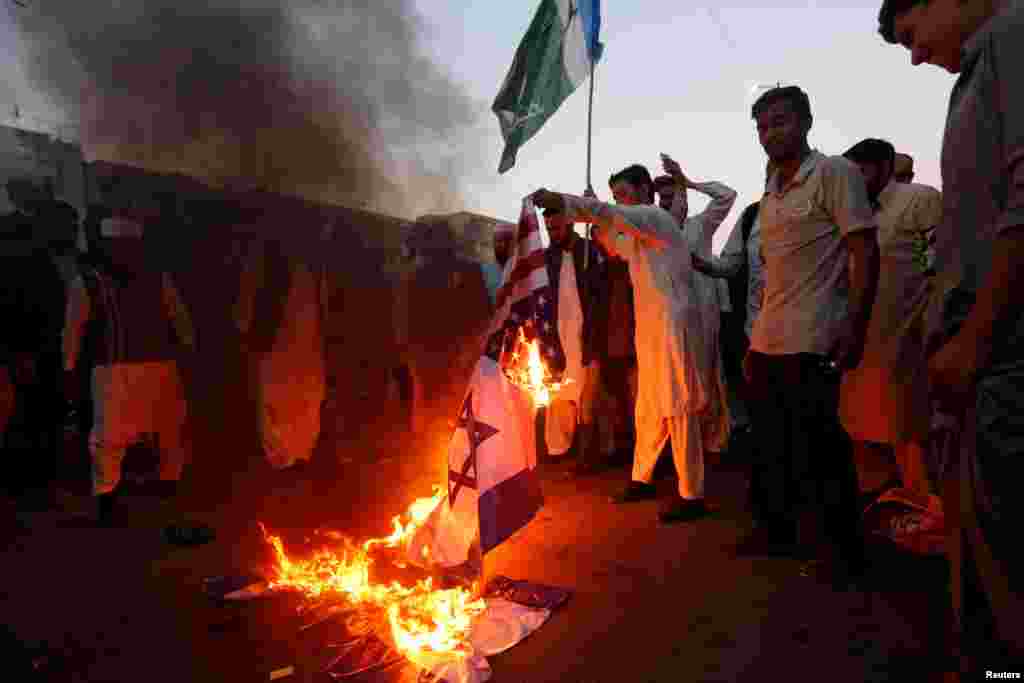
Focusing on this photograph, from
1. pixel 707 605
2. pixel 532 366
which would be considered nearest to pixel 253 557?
pixel 532 366

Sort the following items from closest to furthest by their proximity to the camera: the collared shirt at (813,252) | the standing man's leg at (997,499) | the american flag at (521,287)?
the standing man's leg at (997,499) → the collared shirt at (813,252) → the american flag at (521,287)

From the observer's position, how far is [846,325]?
9.66 ft

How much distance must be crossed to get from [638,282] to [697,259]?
446mm

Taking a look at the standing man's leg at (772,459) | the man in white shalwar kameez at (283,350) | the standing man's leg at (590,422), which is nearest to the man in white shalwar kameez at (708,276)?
the standing man's leg at (590,422)

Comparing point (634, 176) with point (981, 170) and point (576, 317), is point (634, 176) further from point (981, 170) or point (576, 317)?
point (981, 170)

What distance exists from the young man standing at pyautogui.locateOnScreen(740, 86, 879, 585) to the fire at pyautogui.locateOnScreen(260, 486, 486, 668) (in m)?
1.87

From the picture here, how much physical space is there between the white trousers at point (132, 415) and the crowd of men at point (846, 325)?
3.65 meters

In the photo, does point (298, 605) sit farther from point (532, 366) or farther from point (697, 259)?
point (697, 259)

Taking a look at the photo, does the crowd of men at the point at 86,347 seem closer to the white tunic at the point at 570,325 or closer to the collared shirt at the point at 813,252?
the white tunic at the point at 570,325

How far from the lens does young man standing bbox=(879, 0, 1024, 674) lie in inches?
57.9

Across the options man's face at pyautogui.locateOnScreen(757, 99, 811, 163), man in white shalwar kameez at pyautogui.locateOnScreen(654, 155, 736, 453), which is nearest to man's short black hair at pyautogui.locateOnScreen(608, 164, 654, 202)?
Answer: man in white shalwar kameez at pyautogui.locateOnScreen(654, 155, 736, 453)

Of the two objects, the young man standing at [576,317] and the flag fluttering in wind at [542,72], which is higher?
the flag fluttering in wind at [542,72]

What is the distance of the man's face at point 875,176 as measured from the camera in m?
4.25

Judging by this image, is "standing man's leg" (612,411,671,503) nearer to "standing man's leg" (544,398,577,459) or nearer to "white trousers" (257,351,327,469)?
"standing man's leg" (544,398,577,459)
